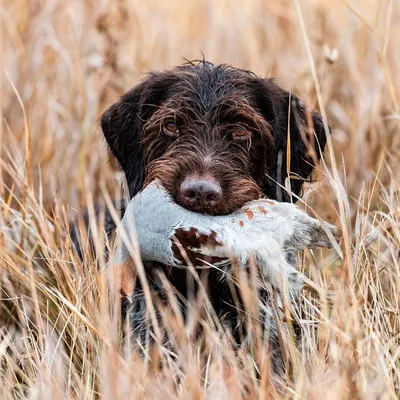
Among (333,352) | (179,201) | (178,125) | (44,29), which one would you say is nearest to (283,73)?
(44,29)

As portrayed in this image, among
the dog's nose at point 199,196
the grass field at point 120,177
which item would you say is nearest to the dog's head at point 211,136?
the dog's nose at point 199,196

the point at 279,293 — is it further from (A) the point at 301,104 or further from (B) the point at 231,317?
(A) the point at 301,104

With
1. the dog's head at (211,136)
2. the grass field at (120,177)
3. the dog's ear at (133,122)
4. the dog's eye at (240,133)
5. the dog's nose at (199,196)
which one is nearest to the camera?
the grass field at (120,177)

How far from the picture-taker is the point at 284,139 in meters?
3.97

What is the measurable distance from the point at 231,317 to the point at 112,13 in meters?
2.99

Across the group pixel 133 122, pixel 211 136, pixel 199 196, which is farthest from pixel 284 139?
pixel 199 196

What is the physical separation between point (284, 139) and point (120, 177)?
97 centimetres

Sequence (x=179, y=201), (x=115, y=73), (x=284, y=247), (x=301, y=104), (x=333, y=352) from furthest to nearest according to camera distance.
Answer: (x=115, y=73)
(x=301, y=104)
(x=179, y=201)
(x=284, y=247)
(x=333, y=352)

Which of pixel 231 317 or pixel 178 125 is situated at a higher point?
pixel 178 125

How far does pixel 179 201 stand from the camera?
10.7ft

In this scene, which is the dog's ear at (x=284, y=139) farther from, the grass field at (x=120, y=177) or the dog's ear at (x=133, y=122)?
the dog's ear at (x=133, y=122)

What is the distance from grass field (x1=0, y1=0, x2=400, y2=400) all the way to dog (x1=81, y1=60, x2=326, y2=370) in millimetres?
223

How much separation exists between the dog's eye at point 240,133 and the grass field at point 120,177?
39 cm

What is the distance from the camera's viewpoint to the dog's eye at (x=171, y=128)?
3.78 meters
